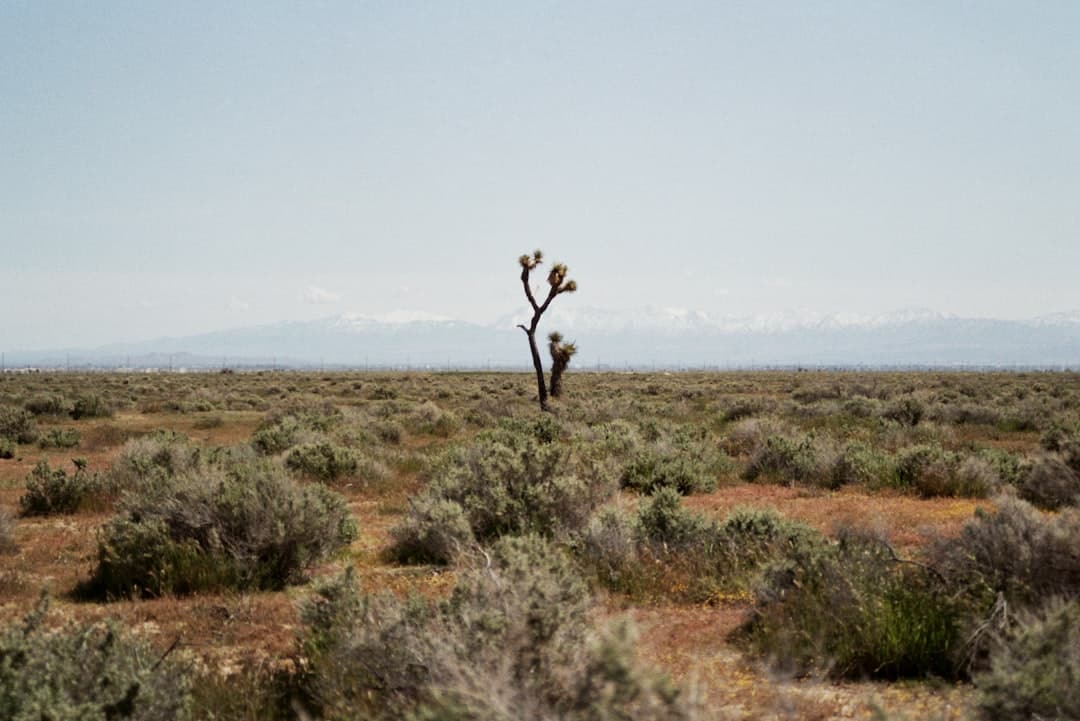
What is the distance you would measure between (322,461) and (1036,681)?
1432 cm

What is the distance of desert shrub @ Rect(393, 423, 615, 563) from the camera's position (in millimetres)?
9797

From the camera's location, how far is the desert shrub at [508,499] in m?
9.80

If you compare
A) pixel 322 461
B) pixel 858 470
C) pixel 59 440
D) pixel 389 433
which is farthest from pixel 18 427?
pixel 858 470

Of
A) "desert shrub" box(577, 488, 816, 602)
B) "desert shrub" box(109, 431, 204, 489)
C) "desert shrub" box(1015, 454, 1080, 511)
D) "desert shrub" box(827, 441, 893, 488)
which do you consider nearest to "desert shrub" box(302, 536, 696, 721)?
"desert shrub" box(577, 488, 816, 602)

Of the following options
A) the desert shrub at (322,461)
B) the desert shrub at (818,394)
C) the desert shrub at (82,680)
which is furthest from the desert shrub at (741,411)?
the desert shrub at (82,680)

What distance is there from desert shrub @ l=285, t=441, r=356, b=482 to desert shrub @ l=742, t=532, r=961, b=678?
11198mm

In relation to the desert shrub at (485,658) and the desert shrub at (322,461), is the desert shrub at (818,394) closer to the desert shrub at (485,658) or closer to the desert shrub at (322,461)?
the desert shrub at (322,461)

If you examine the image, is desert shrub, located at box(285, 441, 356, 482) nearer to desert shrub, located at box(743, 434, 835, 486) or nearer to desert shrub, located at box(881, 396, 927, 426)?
desert shrub, located at box(743, 434, 835, 486)

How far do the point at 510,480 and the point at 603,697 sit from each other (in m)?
7.82

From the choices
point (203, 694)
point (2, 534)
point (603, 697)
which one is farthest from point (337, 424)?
point (603, 697)

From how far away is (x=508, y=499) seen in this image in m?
10.1

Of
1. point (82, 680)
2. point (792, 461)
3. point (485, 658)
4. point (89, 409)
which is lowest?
point (89, 409)

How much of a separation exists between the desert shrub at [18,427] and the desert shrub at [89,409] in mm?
7871

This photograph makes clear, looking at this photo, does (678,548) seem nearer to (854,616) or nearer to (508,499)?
(508,499)
